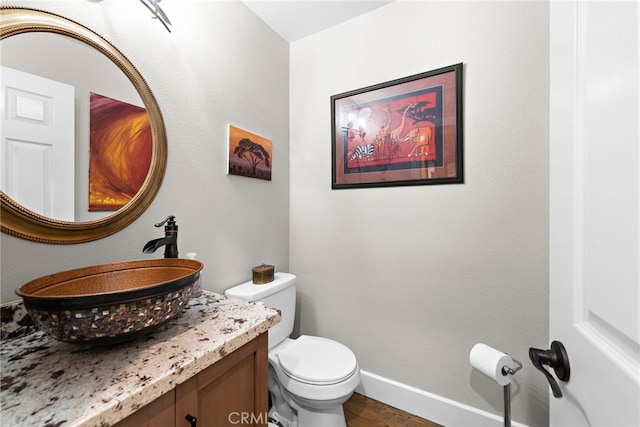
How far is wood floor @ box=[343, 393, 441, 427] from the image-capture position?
1434 mm

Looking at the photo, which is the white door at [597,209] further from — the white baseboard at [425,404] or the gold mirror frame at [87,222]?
the gold mirror frame at [87,222]

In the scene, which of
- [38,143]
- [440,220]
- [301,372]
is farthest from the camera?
[440,220]

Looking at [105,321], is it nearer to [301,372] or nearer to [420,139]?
[301,372]

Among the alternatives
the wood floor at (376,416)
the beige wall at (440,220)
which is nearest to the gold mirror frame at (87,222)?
the beige wall at (440,220)

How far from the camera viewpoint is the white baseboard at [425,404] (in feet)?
4.37

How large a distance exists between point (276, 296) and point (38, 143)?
120 centimetres

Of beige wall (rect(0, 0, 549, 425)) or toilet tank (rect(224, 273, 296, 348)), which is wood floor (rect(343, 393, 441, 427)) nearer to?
beige wall (rect(0, 0, 549, 425))

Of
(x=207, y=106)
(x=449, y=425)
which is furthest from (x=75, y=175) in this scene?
(x=449, y=425)

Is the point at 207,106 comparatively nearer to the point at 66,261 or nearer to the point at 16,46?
the point at 16,46

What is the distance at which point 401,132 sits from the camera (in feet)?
5.08

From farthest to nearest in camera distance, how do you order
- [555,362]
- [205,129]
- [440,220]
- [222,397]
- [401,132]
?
[401,132]
[440,220]
[205,129]
[222,397]
[555,362]

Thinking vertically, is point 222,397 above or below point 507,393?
above

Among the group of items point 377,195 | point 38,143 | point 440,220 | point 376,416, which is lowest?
point 376,416

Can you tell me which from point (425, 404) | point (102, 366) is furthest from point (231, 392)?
point (425, 404)
